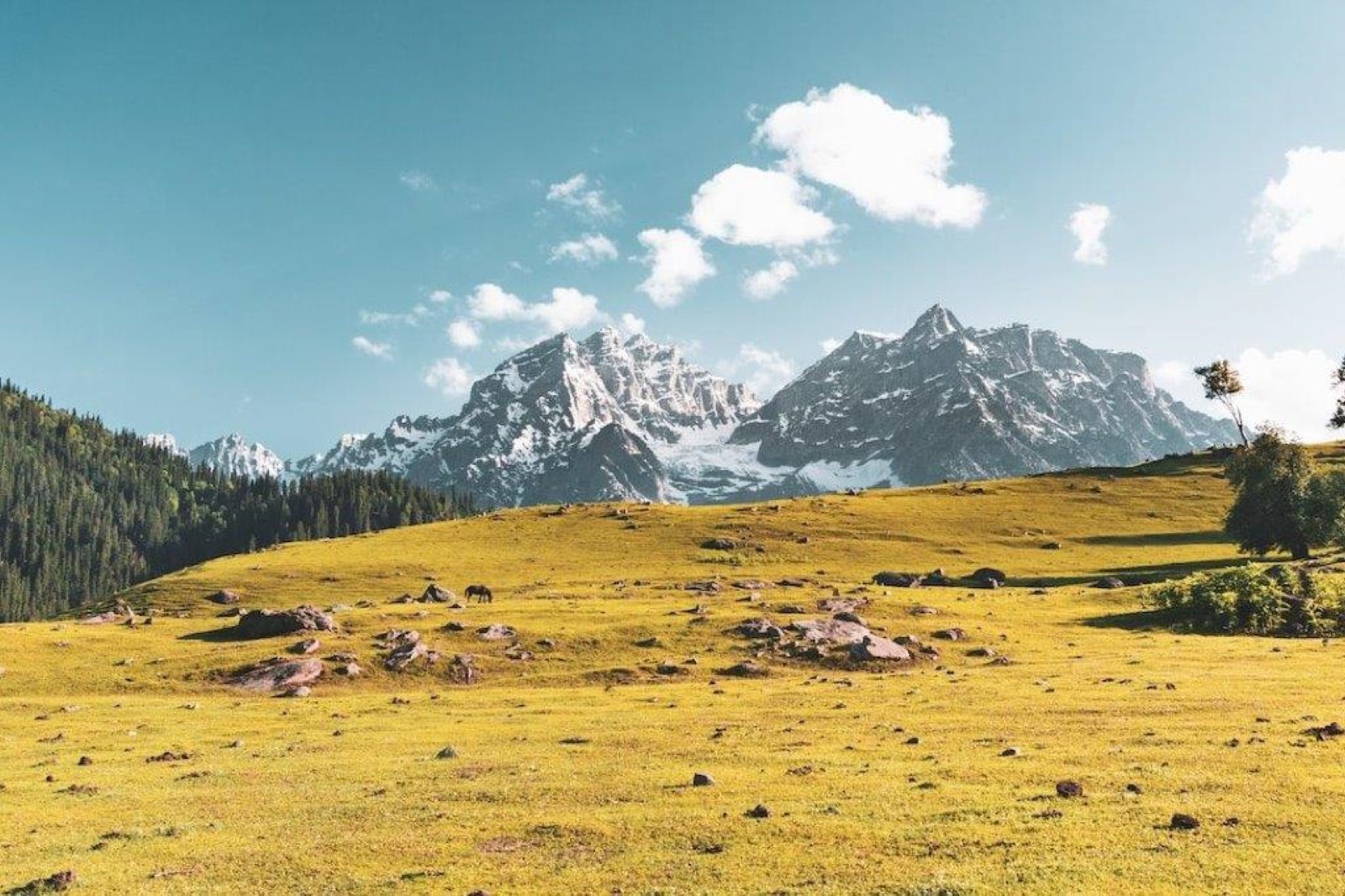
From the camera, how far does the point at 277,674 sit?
51.4 metres

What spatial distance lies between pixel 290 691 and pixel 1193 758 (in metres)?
44.0

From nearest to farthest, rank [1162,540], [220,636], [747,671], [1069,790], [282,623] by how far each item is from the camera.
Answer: [1069,790] < [747,671] < [282,623] < [220,636] < [1162,540]

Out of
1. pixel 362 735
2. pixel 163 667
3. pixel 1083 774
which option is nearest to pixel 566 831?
pixel 1083 774

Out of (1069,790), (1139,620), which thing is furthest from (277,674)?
(1139,620)

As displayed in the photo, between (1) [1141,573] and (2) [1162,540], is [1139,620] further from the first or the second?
(2) [1162,540]

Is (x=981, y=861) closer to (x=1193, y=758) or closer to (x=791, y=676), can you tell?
(x=1193, y=758)

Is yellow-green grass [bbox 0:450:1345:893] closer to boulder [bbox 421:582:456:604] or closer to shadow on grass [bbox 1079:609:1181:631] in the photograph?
shadow on grass [bbox 1079:609:1181:631]

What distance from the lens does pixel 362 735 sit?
35.7m

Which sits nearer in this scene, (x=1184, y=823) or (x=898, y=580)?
(x=1184, y=823)

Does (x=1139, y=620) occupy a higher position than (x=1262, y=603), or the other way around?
(x=1262, y=603)

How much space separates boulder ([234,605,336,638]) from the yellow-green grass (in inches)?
88.0

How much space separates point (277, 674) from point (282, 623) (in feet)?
37.1

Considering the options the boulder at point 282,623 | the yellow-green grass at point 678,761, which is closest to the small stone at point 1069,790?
the yellow-green grass at point 678,761

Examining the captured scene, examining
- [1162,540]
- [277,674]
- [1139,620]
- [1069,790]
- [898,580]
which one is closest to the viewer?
[1069,790]
